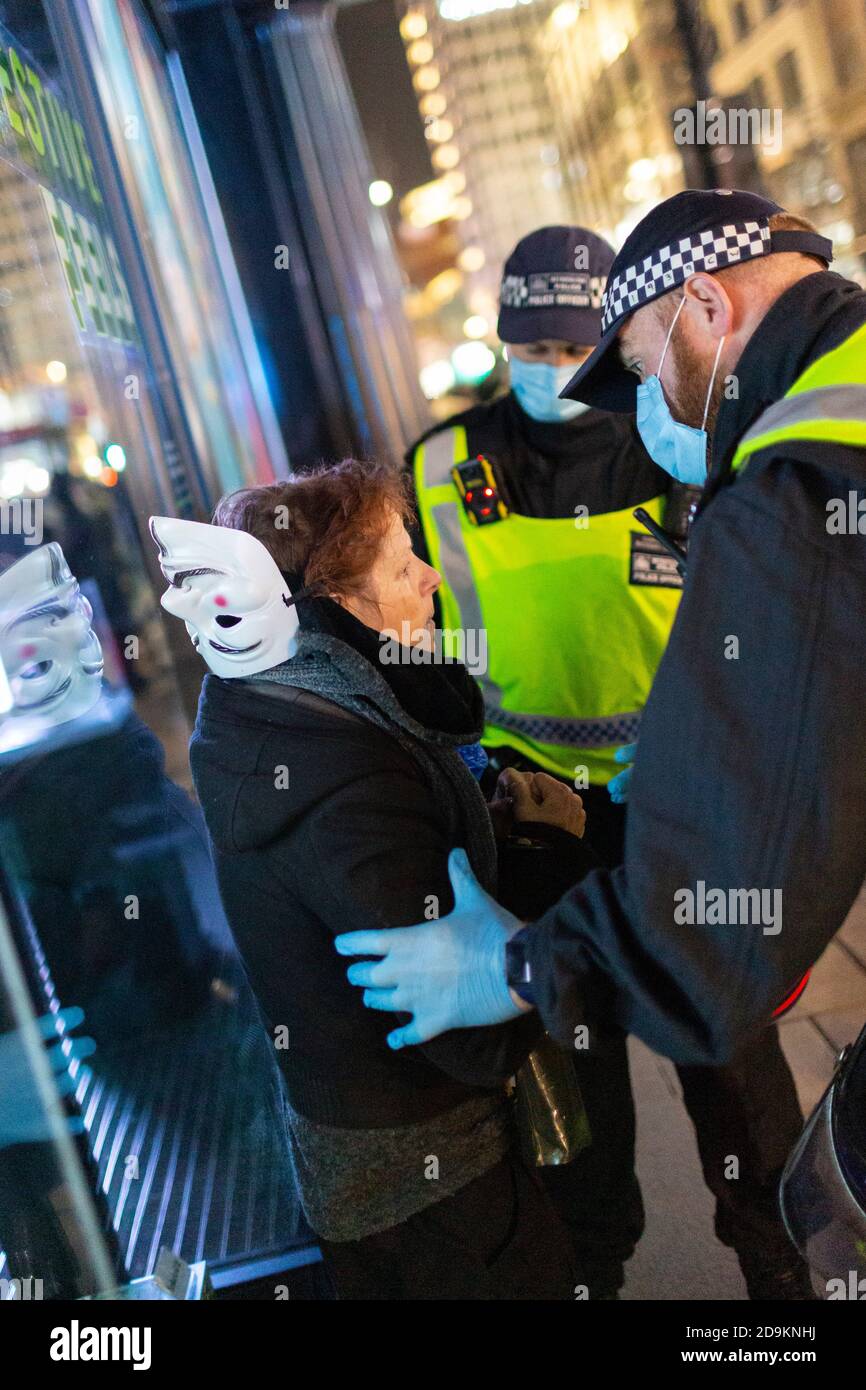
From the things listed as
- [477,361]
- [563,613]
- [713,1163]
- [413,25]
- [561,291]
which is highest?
[413,25]

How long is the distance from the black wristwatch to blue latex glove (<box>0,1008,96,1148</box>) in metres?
0.75

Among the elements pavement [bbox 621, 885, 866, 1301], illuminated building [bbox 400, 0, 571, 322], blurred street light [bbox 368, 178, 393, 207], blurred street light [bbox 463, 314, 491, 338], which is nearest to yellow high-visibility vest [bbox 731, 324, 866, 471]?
pavement [bbox 621, 885, 866, 1301]

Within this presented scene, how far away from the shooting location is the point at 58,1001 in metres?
1.75

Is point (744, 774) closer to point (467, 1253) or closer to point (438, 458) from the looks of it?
→ point (467, 1253)

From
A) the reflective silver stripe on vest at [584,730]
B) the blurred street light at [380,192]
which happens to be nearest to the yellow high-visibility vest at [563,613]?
the reflective silver stripe on vest at [584,730]

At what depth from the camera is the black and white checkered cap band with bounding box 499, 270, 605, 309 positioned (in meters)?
2.53

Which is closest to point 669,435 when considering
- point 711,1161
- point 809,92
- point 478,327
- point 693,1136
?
point 711,1161

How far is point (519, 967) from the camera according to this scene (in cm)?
129

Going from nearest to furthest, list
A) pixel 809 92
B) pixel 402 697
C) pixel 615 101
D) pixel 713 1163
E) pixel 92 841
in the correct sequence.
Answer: pixel 402 697, pixel 92 841, pixel 713 1163, pixel 809 92, pixel 615 101

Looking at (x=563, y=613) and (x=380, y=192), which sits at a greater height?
(x=380, y=192)

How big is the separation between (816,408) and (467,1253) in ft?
4.11

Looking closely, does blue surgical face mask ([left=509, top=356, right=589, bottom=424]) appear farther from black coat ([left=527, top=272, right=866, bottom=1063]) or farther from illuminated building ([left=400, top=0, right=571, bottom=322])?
illuminated building ([left=400, top=0, right=571, bottom=322])

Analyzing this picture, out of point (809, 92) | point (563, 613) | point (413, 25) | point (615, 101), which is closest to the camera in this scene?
point (563, 613)

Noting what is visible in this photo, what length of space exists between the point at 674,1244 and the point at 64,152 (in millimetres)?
2674
